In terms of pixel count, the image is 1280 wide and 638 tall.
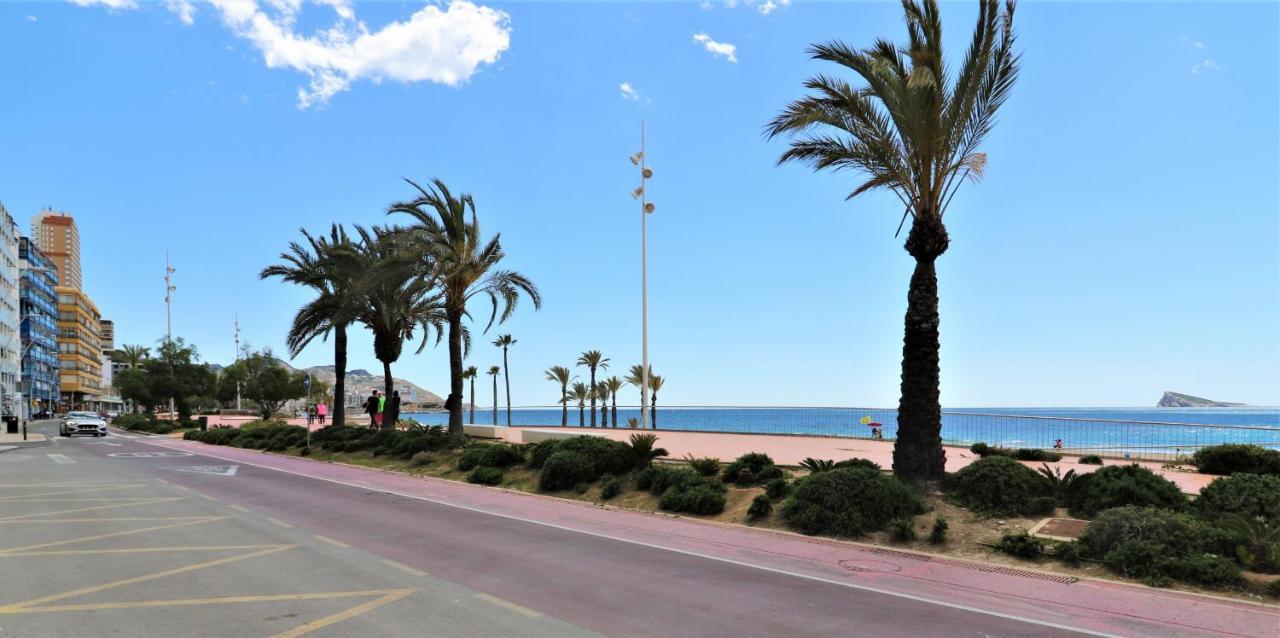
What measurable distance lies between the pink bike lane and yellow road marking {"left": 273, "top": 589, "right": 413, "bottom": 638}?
12.7ft

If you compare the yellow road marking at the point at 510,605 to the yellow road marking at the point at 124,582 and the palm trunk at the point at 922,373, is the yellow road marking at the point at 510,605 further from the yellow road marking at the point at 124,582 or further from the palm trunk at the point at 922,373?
→ the palm trunk at the point at 922,373

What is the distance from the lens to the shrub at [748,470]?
548 inches

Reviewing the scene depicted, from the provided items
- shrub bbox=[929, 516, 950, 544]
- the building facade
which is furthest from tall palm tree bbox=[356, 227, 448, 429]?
the building facade

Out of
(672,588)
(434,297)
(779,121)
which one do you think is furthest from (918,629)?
(434,297)

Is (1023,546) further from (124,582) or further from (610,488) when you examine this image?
(124,582)

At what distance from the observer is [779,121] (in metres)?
13.1

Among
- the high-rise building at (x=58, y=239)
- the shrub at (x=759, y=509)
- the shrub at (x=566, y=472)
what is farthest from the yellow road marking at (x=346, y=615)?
the high-rise building at (x=58, y=239)

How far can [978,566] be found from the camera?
8.89 metres

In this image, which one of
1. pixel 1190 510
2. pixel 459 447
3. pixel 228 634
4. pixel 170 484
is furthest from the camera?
pixel 459 447

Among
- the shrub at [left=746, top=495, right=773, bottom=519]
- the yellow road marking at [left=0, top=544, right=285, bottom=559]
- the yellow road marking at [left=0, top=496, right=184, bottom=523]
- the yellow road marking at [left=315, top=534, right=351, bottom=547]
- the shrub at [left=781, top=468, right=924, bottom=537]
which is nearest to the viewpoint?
the yellow road marking at [left=0, top=544, right=285, bottom=559]

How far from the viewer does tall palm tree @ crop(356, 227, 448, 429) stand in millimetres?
22750

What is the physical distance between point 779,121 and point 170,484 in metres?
15.3

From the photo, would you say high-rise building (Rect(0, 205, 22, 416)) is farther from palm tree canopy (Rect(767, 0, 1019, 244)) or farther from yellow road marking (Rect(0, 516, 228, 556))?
palm tree canopy (Rect(767, 0, 1019, 244))

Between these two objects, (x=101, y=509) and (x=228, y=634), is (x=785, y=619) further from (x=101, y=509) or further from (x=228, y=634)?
(x=101, y=509)
